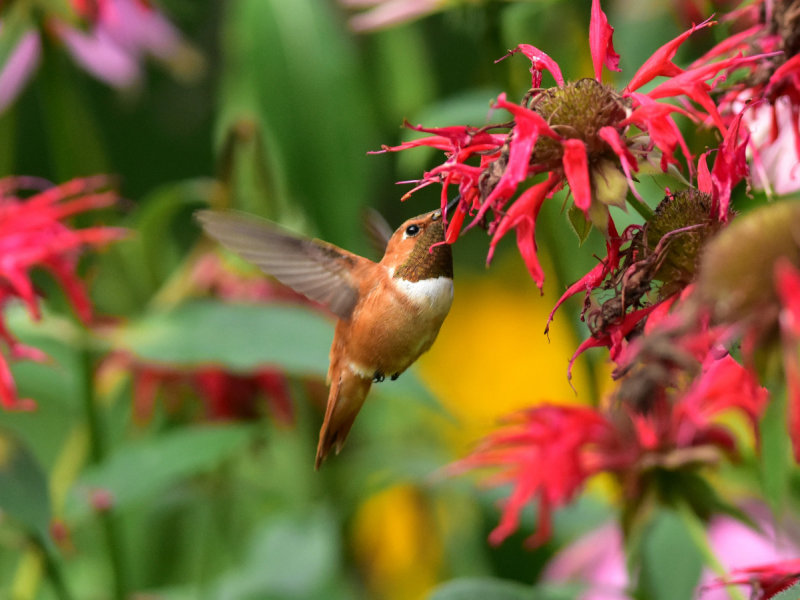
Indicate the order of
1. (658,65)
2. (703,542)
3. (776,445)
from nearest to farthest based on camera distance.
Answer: (776,445) < (658,65) < (703,542)

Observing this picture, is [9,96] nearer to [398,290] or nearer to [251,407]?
[251,407]

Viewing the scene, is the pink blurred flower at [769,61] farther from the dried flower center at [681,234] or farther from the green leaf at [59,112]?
the green leaf at [59,112]

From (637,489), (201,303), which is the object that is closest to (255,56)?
(201,303)

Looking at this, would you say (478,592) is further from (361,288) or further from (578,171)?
(578,171)

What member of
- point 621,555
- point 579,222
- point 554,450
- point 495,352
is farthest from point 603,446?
point 495,352

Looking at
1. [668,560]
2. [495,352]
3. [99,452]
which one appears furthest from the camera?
[495,352]
